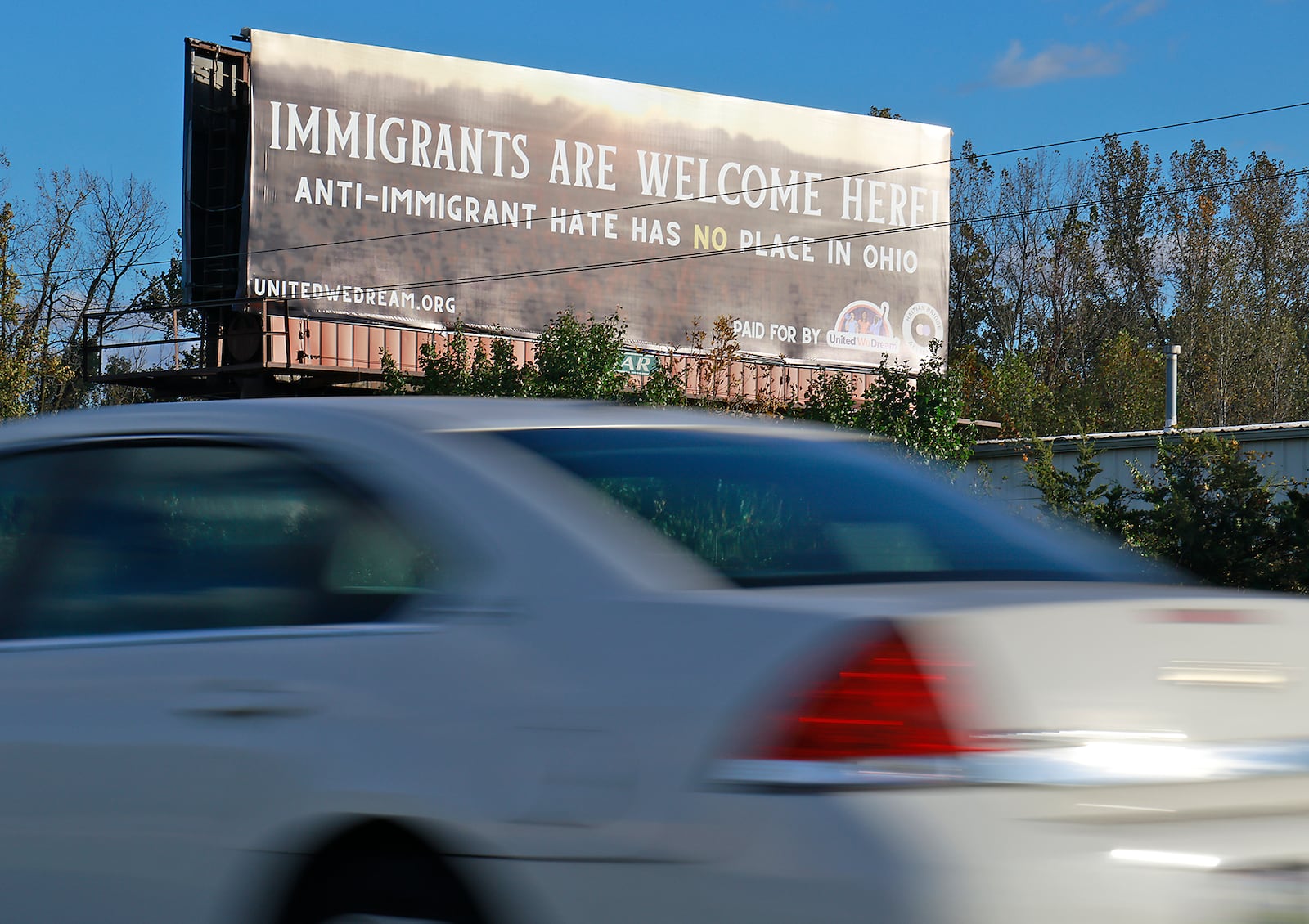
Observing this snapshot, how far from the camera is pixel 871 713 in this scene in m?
2.47

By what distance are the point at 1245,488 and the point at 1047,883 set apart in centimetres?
1280

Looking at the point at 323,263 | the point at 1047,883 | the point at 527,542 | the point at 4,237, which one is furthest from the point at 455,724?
the point at 4,237

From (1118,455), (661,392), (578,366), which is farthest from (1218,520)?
(578,366)

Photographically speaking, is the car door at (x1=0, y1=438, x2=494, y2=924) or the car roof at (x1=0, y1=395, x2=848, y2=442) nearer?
the car door at (x1=0, y1=438, x2=494, y2=924)

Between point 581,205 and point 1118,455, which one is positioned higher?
point 581,205

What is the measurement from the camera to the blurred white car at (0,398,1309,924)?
2.44 meters

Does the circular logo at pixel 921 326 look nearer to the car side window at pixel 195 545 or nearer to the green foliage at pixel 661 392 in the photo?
the green foliage at pixel 661 392

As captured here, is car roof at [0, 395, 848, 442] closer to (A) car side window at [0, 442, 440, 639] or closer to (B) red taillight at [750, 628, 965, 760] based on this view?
(A) car side window at [0, 442, 440, 639]

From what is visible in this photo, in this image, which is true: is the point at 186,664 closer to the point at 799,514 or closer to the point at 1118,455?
the point at 799,514

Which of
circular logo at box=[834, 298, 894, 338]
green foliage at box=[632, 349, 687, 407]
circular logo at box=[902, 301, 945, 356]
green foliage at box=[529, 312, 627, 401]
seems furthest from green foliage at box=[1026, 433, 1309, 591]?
circular logo at box=[902, 301, 945, 356]

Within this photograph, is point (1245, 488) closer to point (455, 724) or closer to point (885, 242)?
point (455, 724)

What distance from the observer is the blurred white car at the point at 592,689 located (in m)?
2.44

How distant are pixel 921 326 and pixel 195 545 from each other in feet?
111

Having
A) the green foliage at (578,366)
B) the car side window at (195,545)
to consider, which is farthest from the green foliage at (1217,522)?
the car side window at (195,545)
